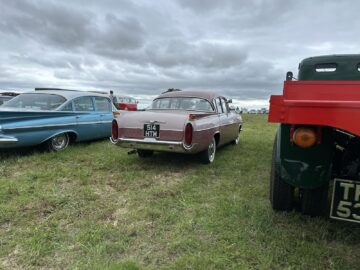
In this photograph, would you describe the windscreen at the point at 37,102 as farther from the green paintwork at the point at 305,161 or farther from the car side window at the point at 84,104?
the green paintwork at the point at 305,161

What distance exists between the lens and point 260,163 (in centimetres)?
601

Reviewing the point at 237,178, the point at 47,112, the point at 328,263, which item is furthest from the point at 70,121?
the point at 328,263

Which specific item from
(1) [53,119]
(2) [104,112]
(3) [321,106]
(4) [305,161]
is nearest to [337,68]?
(4) [305,161]

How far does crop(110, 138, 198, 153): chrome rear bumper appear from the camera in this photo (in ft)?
16.6

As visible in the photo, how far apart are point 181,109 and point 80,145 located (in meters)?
2.85

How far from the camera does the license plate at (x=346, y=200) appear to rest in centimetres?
224

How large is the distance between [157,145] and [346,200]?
333 cm

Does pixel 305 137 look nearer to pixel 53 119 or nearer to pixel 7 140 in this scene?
pixel 7 140

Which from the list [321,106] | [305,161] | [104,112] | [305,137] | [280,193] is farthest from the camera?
[104,112]

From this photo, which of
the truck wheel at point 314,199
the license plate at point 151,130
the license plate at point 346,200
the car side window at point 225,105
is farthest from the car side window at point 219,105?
the license plate at point 346,200

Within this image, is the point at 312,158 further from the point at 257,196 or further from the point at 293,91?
the point at 257,196

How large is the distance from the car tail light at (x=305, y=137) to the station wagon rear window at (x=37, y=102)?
5.71m

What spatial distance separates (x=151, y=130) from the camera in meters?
5.25

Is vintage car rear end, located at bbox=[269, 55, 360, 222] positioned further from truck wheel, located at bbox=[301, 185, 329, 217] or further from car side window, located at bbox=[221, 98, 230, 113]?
car side window, located at bbox=[221, 98, 230, 113]
